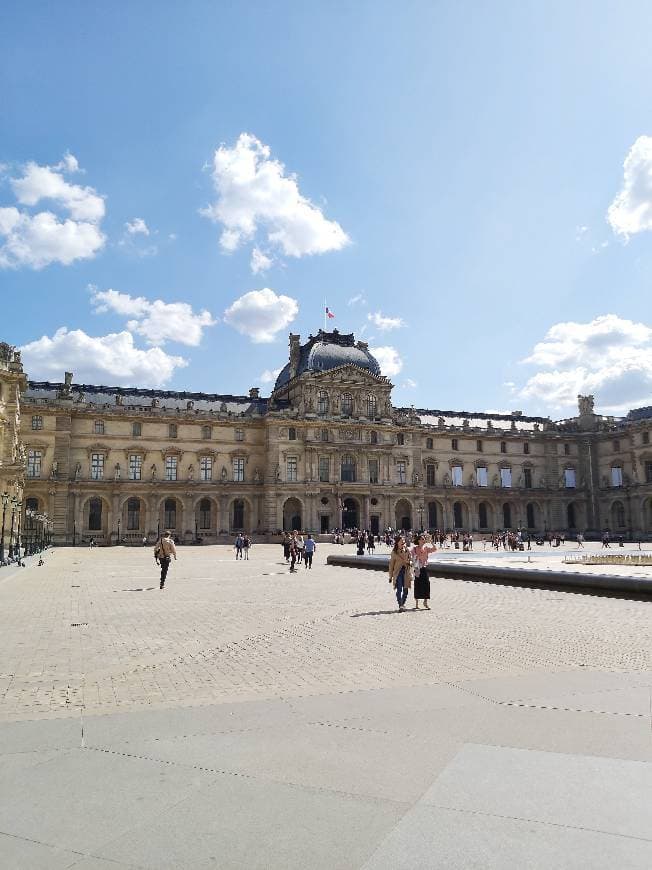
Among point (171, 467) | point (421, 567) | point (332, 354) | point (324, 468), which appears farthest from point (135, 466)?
point (421, 567)

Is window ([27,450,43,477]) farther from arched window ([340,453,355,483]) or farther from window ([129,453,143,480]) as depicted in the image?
arched window ([340,453,355,483])

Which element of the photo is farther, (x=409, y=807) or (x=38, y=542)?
(x=38, y=542)

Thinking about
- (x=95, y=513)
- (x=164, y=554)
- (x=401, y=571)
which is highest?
(x=95, y=513)

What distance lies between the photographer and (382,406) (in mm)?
76938

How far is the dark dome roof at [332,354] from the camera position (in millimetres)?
75500

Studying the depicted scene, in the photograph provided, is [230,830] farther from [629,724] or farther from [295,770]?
[629,724]

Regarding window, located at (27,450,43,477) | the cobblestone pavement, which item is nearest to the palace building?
window, located at (27,450,43,477)

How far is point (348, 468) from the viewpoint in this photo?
74625 millimetres

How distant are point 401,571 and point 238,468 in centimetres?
5629

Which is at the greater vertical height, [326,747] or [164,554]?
[164,554]

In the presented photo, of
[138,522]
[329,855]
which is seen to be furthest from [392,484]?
[329,855]

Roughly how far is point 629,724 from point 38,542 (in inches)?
1858

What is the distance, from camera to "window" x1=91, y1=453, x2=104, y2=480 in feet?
215

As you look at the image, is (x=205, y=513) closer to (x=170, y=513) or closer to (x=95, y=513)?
(x=170, y=513)
